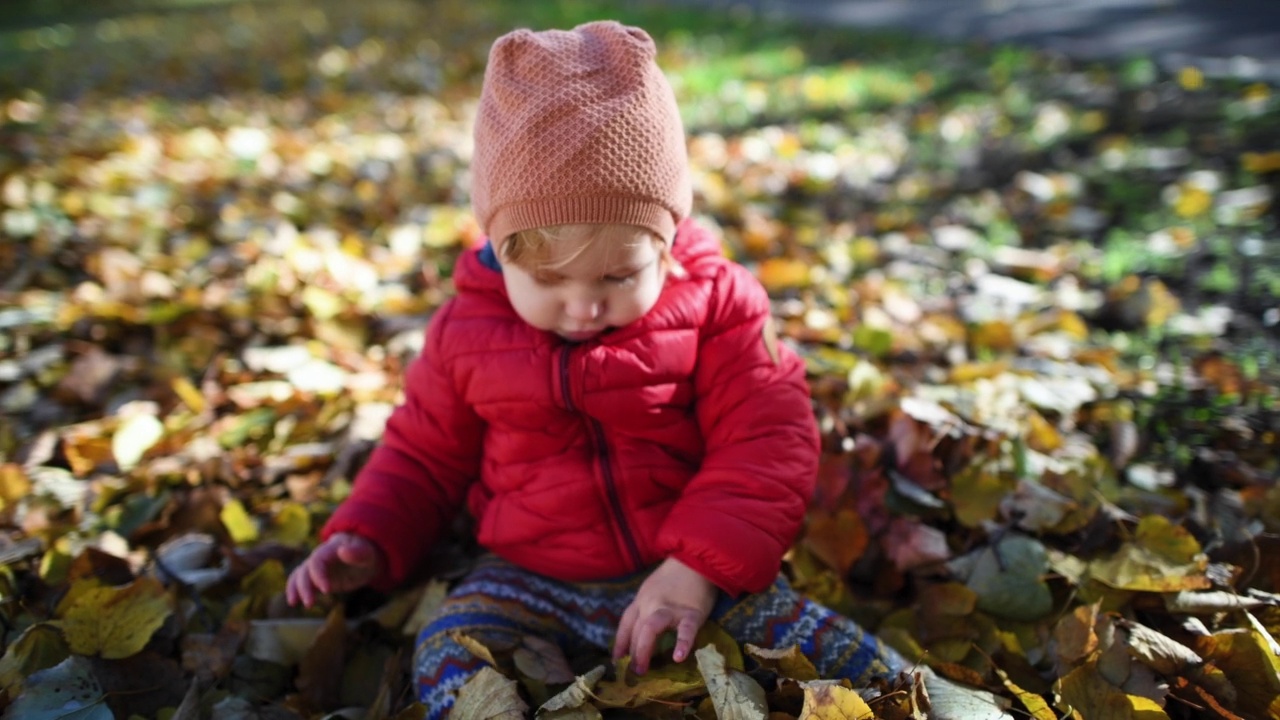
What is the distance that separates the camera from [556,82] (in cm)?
127

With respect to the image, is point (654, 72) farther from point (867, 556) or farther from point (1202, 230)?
point (1202, 230)

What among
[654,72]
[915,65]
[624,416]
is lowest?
[915,65]

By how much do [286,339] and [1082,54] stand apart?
4423 mm

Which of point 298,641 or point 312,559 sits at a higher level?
point 312,559

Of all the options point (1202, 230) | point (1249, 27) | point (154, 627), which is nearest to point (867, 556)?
point (154, 627)

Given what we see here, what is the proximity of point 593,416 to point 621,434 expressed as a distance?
0.07 m

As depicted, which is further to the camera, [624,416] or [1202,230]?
[1202,230]

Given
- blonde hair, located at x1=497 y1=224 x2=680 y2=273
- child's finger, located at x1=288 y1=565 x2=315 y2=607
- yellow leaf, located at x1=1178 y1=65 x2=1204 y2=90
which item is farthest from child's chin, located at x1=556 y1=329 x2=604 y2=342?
yellow leaf, located at x1=1178 y1=65 x2=1204 y2=90

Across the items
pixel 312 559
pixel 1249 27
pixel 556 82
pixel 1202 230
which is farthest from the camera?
pixel 1249 27

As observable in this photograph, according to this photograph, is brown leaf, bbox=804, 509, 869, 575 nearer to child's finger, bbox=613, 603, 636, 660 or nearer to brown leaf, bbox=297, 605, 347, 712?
child's finger, bbox=613, 603, 636, 660

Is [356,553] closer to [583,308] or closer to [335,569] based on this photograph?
[335,569]

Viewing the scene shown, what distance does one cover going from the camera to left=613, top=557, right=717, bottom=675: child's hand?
1.35m

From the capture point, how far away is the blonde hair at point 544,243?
131 cm

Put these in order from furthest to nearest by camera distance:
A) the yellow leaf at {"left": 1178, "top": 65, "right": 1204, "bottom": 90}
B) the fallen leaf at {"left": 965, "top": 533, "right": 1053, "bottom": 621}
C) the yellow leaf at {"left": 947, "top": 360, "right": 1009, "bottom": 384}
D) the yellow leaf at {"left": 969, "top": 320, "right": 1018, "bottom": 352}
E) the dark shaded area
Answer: the dark shaded area → the yellow leaf at {"left": 1178, "top": 65, "right": 1204, "bottom": 90} → the yellow leaf at {"left": 969, "top": 320, "right": 1018, "bottom": 352} → the yellow leaf at {"left": 947, "top": 360, "right": 1009, "bottom": 384} → the fallen leaf at {"left": 965, "top": 533, "right": 1053, "bottom": 621}
